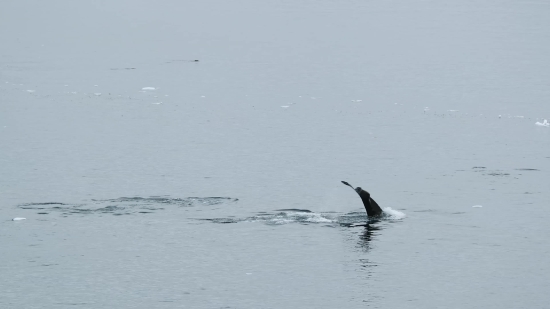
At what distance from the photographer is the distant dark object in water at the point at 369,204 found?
971 inches

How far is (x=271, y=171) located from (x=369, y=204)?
7.17m

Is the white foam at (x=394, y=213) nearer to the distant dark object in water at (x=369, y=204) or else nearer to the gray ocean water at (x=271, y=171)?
the gray ocean water at (x=271, y=171)

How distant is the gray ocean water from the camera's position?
2073cm

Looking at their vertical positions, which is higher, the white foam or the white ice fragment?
the white ice fragment

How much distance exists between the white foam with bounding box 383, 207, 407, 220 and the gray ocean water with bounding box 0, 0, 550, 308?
0.10 m

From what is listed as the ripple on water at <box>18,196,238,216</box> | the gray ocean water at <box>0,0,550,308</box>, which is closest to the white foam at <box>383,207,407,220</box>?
the gray ocean water at <box>0,0,550,308</box>

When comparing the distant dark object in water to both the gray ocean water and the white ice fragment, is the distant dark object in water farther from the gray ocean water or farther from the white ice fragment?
the white ice fragment

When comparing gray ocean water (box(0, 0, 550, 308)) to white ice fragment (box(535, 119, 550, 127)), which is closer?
gray ocean water (box(0, 0, 550, 308))

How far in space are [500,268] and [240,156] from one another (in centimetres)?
1388

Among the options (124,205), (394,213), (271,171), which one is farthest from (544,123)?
(124,205)

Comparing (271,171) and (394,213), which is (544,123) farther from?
(394,213)

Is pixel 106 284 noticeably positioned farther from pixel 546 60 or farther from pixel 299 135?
pixel 546 60

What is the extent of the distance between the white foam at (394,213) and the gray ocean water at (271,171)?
103 mm

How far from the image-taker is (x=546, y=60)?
5950 cm
